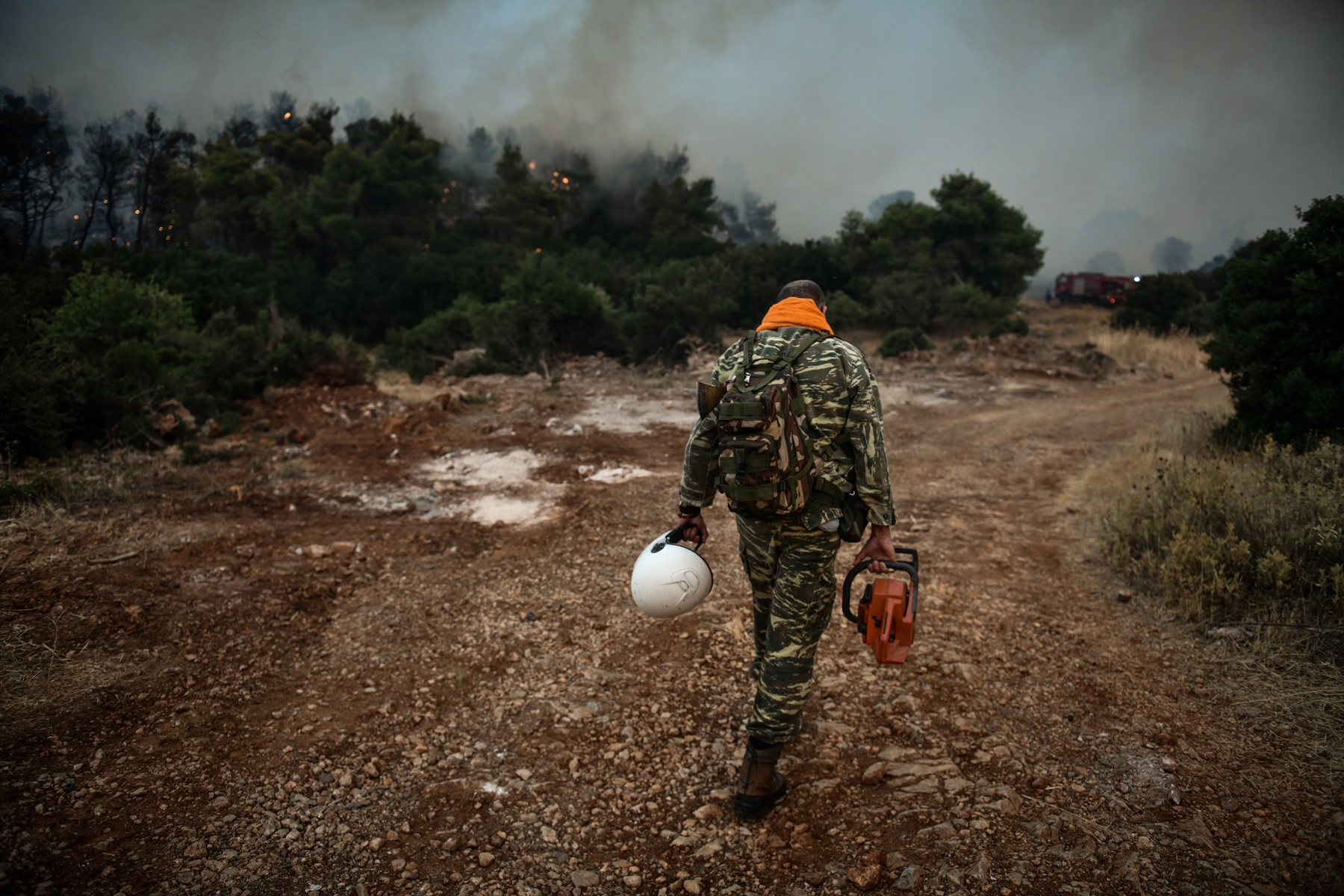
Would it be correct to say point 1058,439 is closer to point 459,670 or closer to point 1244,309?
point 1244,309

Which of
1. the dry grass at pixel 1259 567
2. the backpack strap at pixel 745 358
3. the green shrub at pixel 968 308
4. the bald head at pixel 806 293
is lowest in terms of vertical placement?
the dry grass at pixel 1259 567

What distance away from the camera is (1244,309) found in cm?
586

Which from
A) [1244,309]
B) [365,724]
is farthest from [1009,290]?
[365,724]

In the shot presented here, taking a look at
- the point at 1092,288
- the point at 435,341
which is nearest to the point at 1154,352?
the point at 1092,288

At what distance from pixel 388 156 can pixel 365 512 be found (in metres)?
26.0

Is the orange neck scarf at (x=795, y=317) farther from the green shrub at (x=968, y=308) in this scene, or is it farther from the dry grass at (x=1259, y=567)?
the green shrub at (x=968, y=308)

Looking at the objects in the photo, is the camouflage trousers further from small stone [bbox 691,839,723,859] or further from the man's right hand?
small stone [bbox 691,839,723,859]

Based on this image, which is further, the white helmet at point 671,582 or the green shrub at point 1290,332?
the green shrub at point 1290,332

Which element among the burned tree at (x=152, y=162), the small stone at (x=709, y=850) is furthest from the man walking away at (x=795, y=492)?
the burned tree at (x=152, y=162)

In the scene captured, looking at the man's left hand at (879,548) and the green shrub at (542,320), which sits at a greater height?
the green shrub at (542,320)

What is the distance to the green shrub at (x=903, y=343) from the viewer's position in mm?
15828

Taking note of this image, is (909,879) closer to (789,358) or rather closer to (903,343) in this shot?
(789,358)

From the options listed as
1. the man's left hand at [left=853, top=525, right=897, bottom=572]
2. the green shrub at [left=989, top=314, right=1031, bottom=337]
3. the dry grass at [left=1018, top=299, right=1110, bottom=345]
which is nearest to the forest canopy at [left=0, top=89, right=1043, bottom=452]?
the green shrub at [left=989, top=314, right=1031, bottom=337]

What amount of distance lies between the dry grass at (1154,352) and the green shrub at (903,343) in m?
3.39
